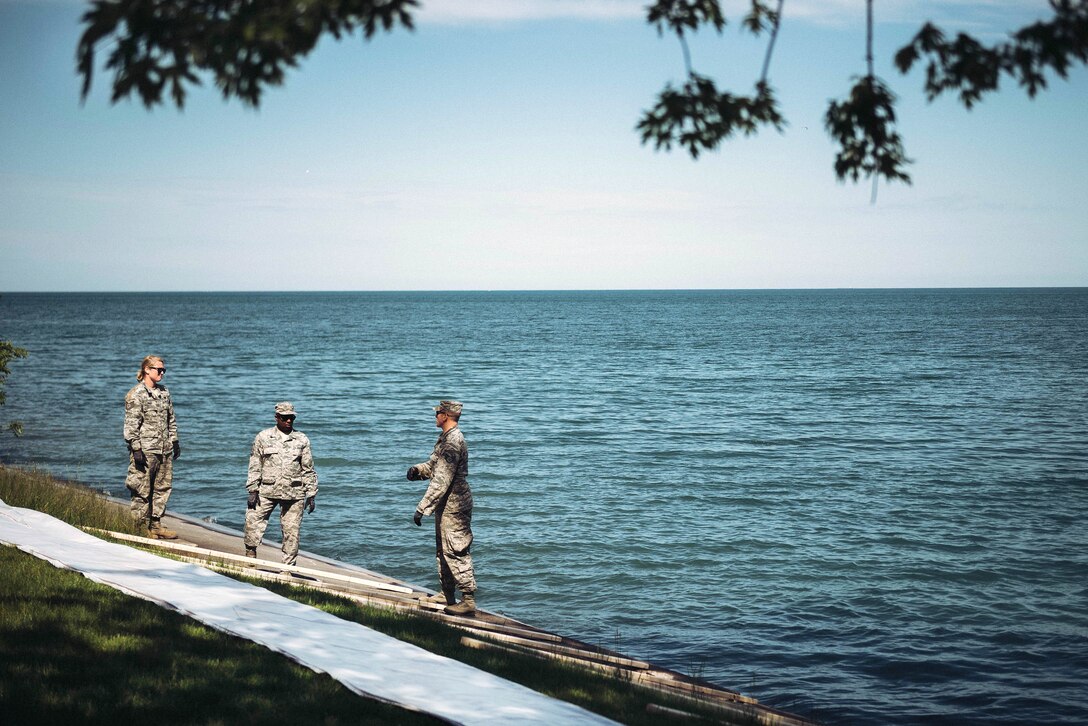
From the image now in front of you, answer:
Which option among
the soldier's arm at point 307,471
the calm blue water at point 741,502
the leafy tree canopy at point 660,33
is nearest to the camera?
the leafy tree canopy at point 660,33

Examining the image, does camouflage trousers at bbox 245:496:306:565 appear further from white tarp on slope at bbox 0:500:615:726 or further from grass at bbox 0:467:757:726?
grass at bbox 0:467:757:726

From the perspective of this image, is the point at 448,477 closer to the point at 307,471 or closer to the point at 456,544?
the point at 456,544

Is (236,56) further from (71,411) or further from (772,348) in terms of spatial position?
(772,348)

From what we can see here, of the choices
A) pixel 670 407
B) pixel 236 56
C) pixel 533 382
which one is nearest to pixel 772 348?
pixel 533 382

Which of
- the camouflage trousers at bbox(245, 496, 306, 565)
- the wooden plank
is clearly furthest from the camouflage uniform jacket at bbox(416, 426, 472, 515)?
the camouflage trousers at bbox(245, 496, 306, 565)

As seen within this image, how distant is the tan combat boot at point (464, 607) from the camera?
33.6 feet

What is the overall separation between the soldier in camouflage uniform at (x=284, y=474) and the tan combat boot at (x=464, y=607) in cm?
232

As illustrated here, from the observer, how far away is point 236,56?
4375mm

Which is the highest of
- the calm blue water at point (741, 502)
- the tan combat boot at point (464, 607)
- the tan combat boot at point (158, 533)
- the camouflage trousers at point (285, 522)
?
the camouflage trousers at point (285, 522)

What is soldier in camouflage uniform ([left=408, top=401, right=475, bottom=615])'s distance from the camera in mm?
10180

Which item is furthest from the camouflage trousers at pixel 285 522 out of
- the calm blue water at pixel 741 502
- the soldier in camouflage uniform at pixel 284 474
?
the calm blue water at pixel 741 502

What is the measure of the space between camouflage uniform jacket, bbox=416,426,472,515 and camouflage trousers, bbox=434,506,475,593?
0.10m

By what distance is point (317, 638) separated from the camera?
7.07 meters

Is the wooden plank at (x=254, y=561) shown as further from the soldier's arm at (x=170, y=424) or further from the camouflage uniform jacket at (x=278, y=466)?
the soldier's arm at (x=170, y=424)
